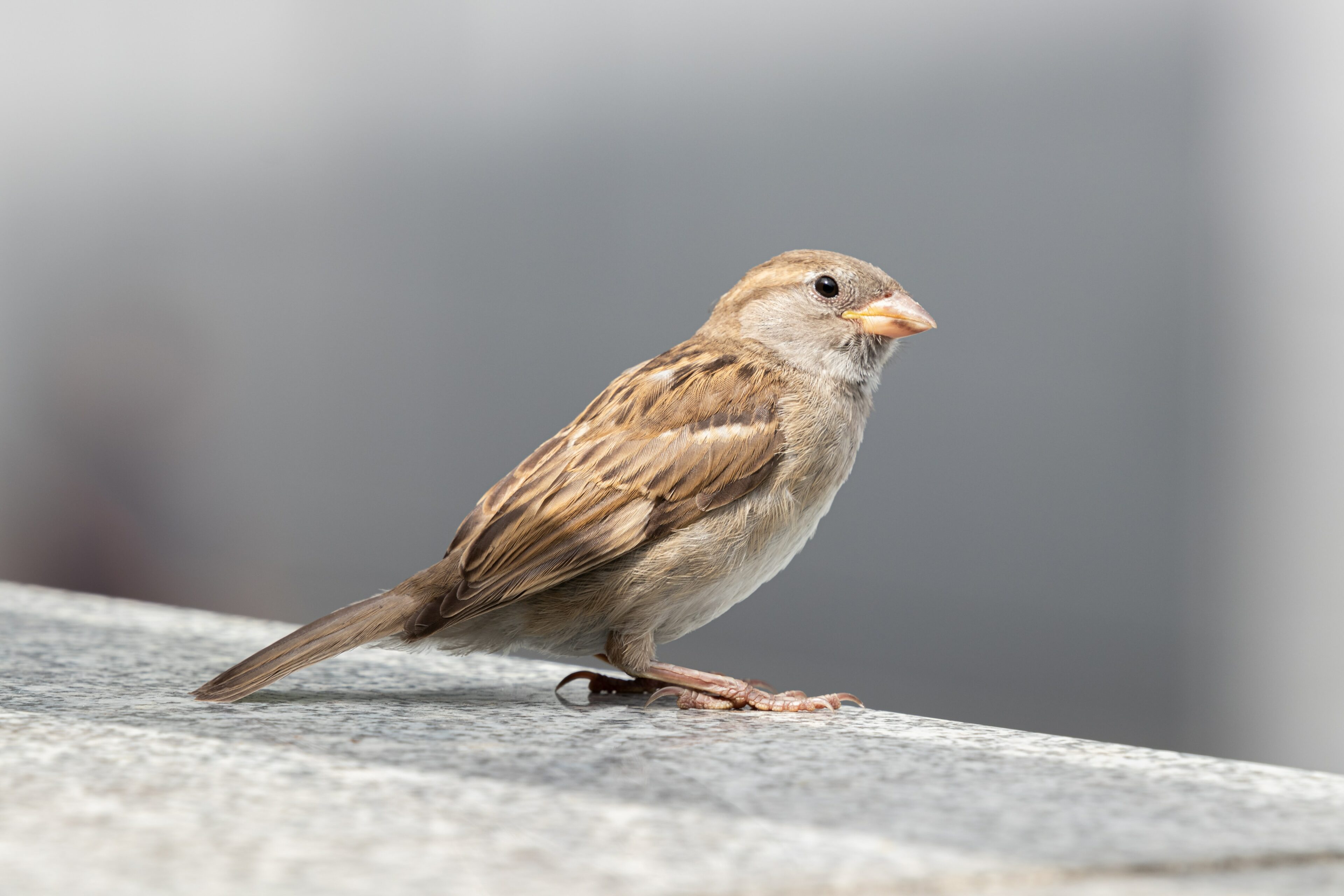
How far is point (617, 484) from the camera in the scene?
2.31m

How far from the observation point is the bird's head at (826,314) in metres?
2.64

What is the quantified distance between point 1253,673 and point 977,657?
4.67ft

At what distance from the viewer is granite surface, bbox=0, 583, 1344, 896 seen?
1.17 metres

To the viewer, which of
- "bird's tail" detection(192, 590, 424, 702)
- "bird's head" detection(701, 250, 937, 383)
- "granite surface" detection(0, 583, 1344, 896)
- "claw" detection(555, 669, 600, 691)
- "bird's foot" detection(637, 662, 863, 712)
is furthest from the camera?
A: "bird's head" detection(701, 250, 937, 383)

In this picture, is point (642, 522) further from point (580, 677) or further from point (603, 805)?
point (603, 805)

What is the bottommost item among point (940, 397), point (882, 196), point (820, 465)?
point (820, 465)

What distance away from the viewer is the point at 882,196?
24.9ft

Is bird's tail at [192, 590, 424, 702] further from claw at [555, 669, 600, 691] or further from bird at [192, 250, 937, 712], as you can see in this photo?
claw at [555, 669, 600, 691]

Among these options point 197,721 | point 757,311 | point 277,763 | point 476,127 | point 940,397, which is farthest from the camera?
point 476,127

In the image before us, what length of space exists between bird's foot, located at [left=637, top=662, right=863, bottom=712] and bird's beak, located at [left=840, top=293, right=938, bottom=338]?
726 millimetres

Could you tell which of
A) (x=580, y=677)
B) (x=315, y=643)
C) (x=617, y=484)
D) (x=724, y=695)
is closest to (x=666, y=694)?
(x=724, y=695)

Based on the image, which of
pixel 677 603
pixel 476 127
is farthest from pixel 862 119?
pixel 677 603

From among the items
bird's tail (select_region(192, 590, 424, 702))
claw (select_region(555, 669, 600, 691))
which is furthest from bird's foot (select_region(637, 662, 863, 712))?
bird's tail (select_region(192, 590, 424, 702))

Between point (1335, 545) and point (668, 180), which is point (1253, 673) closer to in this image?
point (1335, 545)
